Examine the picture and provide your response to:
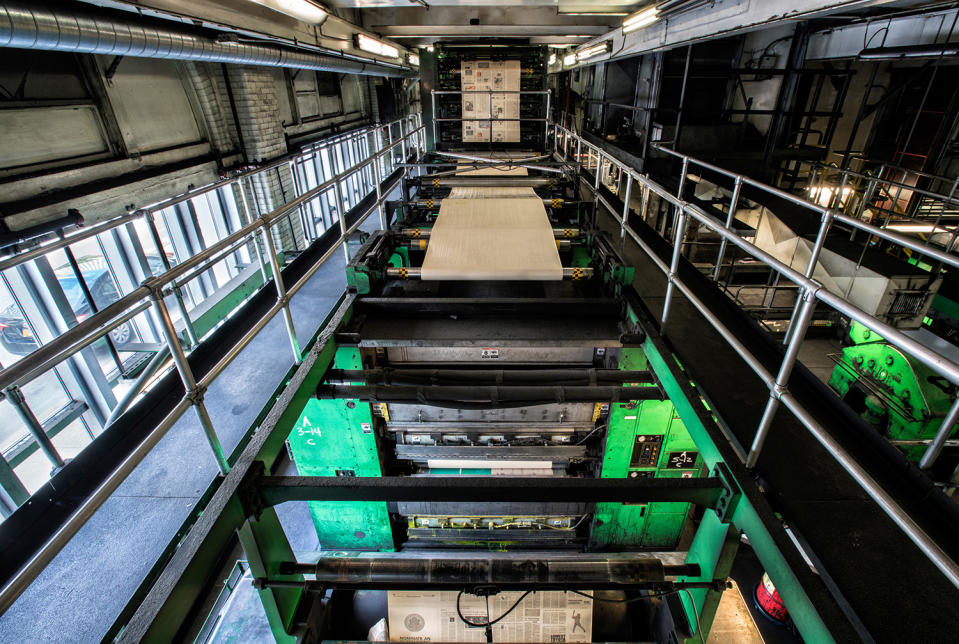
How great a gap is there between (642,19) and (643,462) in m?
4.98

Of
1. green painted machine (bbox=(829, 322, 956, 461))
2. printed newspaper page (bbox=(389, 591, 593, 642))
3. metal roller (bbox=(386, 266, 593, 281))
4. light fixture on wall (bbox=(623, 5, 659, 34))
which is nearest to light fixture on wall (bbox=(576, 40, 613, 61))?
light fixture on wall (bbox=(623, 5, 659, 34))

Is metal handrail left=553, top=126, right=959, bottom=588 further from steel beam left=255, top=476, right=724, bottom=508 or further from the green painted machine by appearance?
the green painted machine

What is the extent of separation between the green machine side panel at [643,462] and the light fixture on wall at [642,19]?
403 centimetres

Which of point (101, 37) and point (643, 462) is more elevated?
point (101, 37)

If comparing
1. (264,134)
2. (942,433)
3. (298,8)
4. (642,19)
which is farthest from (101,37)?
(642,19)

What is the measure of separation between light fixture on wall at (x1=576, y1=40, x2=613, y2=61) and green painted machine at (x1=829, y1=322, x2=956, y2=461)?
5.72 meters

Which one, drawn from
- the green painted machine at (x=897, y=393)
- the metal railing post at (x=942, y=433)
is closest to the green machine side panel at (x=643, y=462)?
the metal railing post at (x=942, y=433)

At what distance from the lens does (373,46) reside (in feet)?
20.7

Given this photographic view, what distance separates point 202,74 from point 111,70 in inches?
60.6

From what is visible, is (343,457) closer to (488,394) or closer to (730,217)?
(488,394)

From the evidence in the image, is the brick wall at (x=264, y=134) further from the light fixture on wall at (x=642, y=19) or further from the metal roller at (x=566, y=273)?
the light fixture on wall at (x=642, y=19)

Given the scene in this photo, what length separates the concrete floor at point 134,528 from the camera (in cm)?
139

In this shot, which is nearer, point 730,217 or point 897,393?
point 730,217

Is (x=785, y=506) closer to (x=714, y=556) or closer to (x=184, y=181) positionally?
(x=714, y=556)
